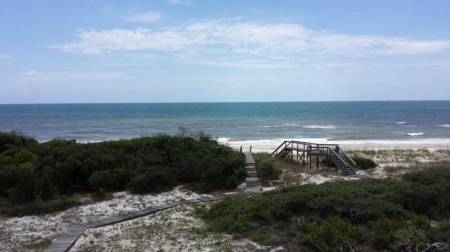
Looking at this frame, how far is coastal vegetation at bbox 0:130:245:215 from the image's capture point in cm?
1579

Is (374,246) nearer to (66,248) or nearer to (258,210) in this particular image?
(258,210)

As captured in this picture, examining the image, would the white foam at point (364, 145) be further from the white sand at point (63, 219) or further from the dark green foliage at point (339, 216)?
the dark green foliage at point (339, 216)

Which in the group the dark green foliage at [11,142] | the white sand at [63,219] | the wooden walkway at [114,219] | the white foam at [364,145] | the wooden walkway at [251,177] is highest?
the dark green foliage at [11,142]

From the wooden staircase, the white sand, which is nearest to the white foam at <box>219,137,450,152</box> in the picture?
the wooden staircase

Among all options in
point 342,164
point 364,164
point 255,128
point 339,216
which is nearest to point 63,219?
point 339,216

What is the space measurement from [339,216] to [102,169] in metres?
12.4

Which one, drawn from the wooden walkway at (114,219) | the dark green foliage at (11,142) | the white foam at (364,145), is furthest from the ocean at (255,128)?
the dark green foliage at (11,142)

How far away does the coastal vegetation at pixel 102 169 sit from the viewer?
51.8 ft

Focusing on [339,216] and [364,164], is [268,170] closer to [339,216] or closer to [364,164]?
[339,216]

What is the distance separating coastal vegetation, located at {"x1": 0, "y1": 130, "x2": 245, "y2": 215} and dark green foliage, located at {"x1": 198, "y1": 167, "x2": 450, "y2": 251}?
5.06 meters

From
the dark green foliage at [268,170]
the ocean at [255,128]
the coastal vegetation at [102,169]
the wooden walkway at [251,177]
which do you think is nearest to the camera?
the coastal vegetation at [102,169]

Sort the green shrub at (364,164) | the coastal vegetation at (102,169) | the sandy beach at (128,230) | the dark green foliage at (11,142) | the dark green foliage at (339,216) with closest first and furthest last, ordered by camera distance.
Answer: the dark green foliage at (339,216) → the sandy beach at (128,230) → the coastal vegetation at (102,169) → the dark green foliage at (11,142) → the green shrub at (364,164)

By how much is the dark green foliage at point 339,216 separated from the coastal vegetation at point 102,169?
5.06 meters

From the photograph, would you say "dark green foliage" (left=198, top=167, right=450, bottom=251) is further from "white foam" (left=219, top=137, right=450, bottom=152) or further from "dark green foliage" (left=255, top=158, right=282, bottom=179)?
"white foam" (left=219, top=137, right=450, bottom=152)
